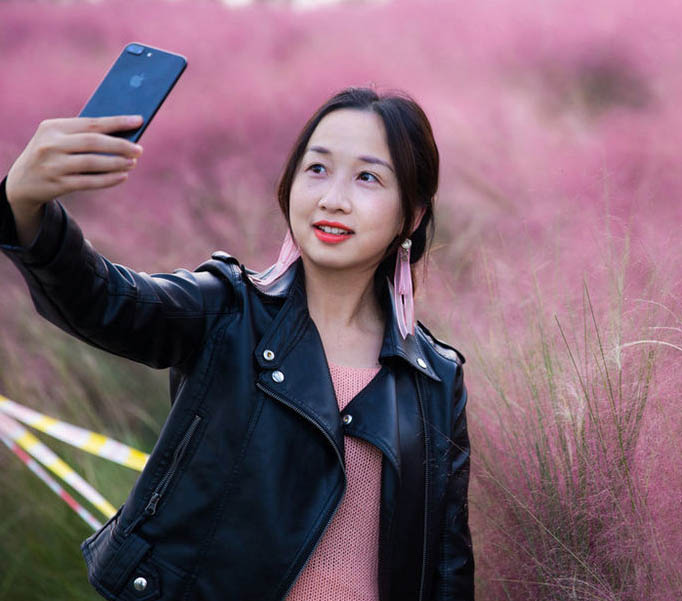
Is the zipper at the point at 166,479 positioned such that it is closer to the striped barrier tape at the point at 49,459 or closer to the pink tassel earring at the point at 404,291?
the pink tassel earring at the point at 404,291

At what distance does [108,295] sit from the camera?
4.61ft

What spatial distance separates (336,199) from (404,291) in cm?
29

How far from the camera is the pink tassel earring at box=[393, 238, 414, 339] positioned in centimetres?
185

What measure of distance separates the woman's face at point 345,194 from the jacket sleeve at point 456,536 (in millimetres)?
378

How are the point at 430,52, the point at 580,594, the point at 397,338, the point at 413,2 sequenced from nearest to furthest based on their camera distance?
1. the point at 580,594
2. the point at 397,338
3. the point at 430,52
4. the point at 413,2

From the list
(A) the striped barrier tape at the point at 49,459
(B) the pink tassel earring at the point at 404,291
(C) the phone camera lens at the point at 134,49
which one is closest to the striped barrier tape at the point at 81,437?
(A) the striped barrier tape at the point at 49,459

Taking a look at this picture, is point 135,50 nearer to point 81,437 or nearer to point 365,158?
point 365,158

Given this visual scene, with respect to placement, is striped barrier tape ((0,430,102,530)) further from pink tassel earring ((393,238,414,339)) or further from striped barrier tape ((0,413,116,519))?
→ pink tassel earring ((393,238,414,339))

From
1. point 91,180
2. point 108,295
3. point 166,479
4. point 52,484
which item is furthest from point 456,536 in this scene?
point 52,484

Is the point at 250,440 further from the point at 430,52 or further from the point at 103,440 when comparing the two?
the point at 430,52

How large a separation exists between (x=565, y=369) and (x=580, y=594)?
0.41 m

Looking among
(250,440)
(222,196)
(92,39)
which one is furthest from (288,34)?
(250,440)

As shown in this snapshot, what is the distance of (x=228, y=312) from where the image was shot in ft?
5.43


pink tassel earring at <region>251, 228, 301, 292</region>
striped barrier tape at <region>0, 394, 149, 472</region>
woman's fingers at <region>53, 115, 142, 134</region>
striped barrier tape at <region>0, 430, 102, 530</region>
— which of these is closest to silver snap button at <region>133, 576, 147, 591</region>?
pink tassel earring at <region>251, 228, 301, 292</region>
